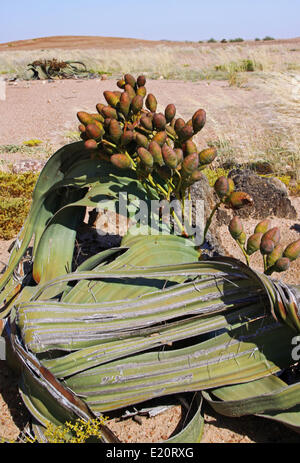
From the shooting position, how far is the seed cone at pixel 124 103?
1478 millimetres

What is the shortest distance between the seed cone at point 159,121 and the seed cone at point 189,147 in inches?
4.1

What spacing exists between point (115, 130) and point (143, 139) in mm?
104

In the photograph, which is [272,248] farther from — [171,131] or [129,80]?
[129,80]

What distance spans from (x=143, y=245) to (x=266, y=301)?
418mm

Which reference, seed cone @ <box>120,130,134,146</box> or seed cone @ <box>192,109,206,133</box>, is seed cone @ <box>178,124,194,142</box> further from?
seed cone @ <box>120,130,134,146</box>

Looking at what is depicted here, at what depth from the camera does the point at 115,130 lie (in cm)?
142

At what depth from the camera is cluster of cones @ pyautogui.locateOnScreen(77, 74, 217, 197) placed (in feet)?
4.37

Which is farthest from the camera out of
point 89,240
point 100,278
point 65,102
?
point 65,102

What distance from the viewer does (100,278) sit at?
4.48 feet

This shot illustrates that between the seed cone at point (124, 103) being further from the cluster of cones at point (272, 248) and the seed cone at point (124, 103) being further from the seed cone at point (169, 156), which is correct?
the cluster of cones at point (272, 248)

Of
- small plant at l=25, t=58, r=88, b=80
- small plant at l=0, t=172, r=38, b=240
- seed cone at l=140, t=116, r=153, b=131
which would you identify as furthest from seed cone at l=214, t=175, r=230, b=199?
small plant at l=25, t=58, r=88, b=80

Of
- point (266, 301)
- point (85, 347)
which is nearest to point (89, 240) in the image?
point (85, 347)

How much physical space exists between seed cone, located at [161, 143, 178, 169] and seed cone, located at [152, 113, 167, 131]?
17 centimetres
